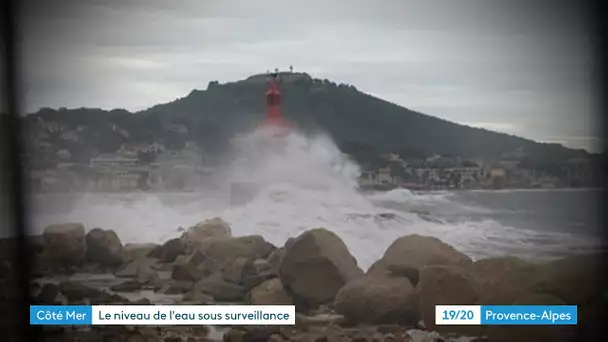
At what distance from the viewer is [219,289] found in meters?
3.21

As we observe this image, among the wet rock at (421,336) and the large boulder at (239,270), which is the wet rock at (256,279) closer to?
the large boulder at (239,270)

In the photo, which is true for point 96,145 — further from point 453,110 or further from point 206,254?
point 453,110

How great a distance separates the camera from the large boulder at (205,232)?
3221 millimetres

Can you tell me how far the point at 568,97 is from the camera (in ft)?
10.2

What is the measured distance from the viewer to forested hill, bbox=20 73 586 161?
3162 millimetres

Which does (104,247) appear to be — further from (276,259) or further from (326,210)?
(326,210)

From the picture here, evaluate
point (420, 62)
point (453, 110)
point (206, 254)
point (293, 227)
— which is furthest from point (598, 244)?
point (206, 254)

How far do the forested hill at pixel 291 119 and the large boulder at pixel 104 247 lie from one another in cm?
38

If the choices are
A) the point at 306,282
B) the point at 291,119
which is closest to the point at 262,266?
the point at 306,282

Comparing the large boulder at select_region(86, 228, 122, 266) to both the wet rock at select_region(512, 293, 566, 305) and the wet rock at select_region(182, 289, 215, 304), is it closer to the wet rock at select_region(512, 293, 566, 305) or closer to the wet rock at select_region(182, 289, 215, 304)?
the wet rock at select_region(182, 289, 215, 304)

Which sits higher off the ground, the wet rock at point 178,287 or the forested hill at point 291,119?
the forested hill at point 291,119

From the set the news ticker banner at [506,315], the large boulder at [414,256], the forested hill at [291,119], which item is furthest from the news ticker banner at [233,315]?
the forested hill at [291,119]

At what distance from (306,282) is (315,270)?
70 millimetres

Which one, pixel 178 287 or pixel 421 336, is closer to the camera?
pixel 421 336
